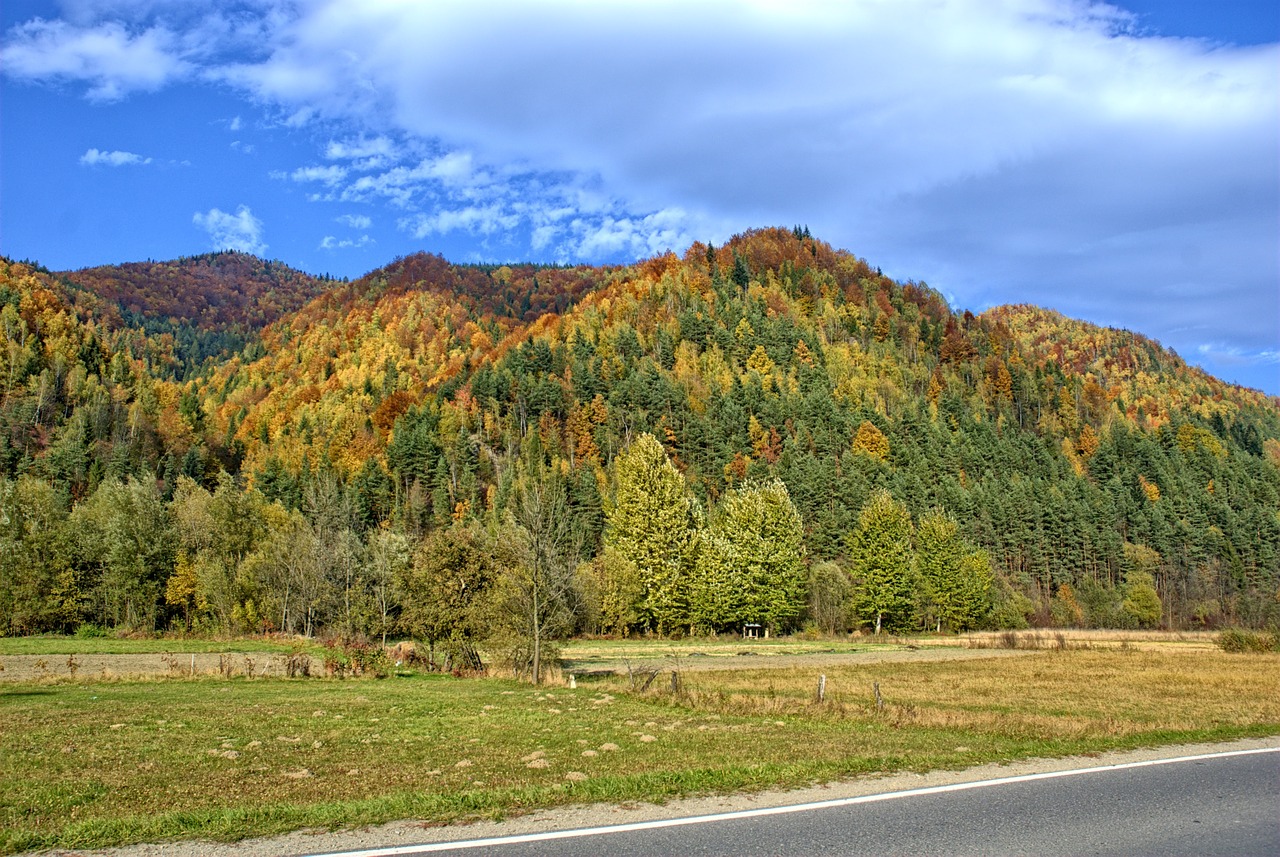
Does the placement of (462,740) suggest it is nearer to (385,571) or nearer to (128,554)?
(385,571)

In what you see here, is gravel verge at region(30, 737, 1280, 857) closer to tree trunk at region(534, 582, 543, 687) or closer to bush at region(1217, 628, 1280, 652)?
tree trunk at region(534, 582, 543, 687)

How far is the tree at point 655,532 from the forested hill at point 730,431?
1702cm

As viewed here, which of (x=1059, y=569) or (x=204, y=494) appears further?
(x=1059, y=569)

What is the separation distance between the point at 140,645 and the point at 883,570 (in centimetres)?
7062

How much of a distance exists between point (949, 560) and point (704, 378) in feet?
222

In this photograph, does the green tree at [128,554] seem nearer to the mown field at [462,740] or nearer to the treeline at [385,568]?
the treeline at [385,568]

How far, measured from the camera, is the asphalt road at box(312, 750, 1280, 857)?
8.91 metres

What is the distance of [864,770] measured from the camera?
13422 mm

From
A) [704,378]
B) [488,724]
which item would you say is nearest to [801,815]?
[488,724]

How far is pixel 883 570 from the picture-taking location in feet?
284

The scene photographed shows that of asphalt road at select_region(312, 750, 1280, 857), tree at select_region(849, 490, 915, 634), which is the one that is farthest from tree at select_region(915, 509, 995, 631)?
asphalt road at select_region(312, 750, 1280, 857)

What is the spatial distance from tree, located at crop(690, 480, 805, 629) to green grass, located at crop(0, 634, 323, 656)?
37.1 metres

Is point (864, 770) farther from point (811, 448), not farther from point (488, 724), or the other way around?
point (811, 448)

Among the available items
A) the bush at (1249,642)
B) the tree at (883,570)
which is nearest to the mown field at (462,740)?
the bush at (1249,642)
